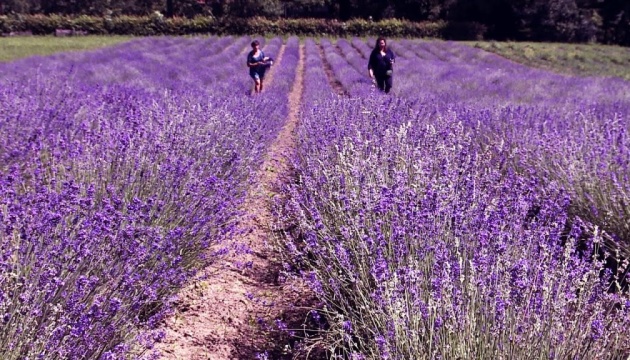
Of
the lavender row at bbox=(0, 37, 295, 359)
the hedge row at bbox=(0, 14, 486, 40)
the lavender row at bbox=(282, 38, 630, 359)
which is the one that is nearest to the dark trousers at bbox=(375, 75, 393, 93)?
the lavender row at bbox=(0, 37, 295, 359)

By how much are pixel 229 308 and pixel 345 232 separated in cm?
103

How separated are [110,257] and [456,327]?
1.38 meters

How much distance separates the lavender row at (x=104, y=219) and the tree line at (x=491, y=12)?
3027 cm

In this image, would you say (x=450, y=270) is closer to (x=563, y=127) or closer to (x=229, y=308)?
(x=229, y=308)

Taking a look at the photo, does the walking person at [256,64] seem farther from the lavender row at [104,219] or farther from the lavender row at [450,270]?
the lavender row at [450,270]

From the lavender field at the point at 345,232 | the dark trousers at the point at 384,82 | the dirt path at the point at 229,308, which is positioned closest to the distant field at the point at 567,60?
the dark trousers at the point at 384,82

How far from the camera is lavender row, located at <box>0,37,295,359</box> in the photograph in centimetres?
202

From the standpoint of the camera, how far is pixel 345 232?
8.50 ft

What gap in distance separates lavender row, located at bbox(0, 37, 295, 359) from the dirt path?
0.15 metres


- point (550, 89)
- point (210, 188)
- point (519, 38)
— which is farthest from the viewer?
point (519, 38)

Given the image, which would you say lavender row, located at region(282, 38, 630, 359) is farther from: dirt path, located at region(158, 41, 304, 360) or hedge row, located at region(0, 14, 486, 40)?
hedge row, located at region(0, 14, 486, 40)

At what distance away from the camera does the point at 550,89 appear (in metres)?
10.6

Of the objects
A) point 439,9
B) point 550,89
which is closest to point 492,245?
point 550,89

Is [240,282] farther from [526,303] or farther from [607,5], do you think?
[607,5]
